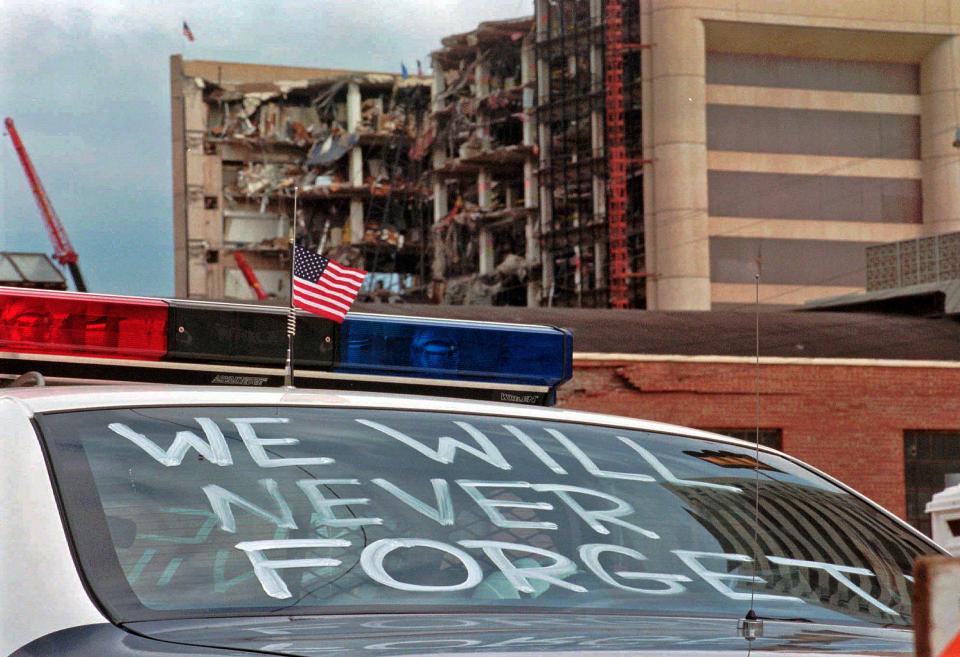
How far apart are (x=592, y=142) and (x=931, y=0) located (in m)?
15.8

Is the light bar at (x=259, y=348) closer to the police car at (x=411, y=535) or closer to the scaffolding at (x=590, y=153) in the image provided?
the police car at (x=411, y=535)

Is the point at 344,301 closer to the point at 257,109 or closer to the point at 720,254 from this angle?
the point at 720,254

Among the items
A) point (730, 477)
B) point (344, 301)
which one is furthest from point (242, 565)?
point (344, 301)

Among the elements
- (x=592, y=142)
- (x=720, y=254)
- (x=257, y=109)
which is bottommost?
(x=720, y=254)

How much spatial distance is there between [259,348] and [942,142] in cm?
5985

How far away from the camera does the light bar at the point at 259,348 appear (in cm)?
390

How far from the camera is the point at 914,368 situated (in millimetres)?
26656

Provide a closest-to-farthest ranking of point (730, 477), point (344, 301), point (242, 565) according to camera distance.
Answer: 1. point (242, 565)
2. point (730, 477)
3. point (344, 301)

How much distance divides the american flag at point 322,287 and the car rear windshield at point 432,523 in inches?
64.6

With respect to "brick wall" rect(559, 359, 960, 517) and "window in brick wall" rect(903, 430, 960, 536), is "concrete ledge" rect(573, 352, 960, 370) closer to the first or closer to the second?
"brick wall" rect(559, 359, 960, 517)

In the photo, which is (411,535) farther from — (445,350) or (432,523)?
(445,350)

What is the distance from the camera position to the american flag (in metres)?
4.27

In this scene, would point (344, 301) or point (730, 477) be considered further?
point (344, 301)

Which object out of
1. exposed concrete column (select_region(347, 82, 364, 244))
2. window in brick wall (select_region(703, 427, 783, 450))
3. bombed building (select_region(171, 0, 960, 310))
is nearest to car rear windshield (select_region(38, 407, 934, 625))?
window in brick wall (select_region(703, 427, 783, 450))
